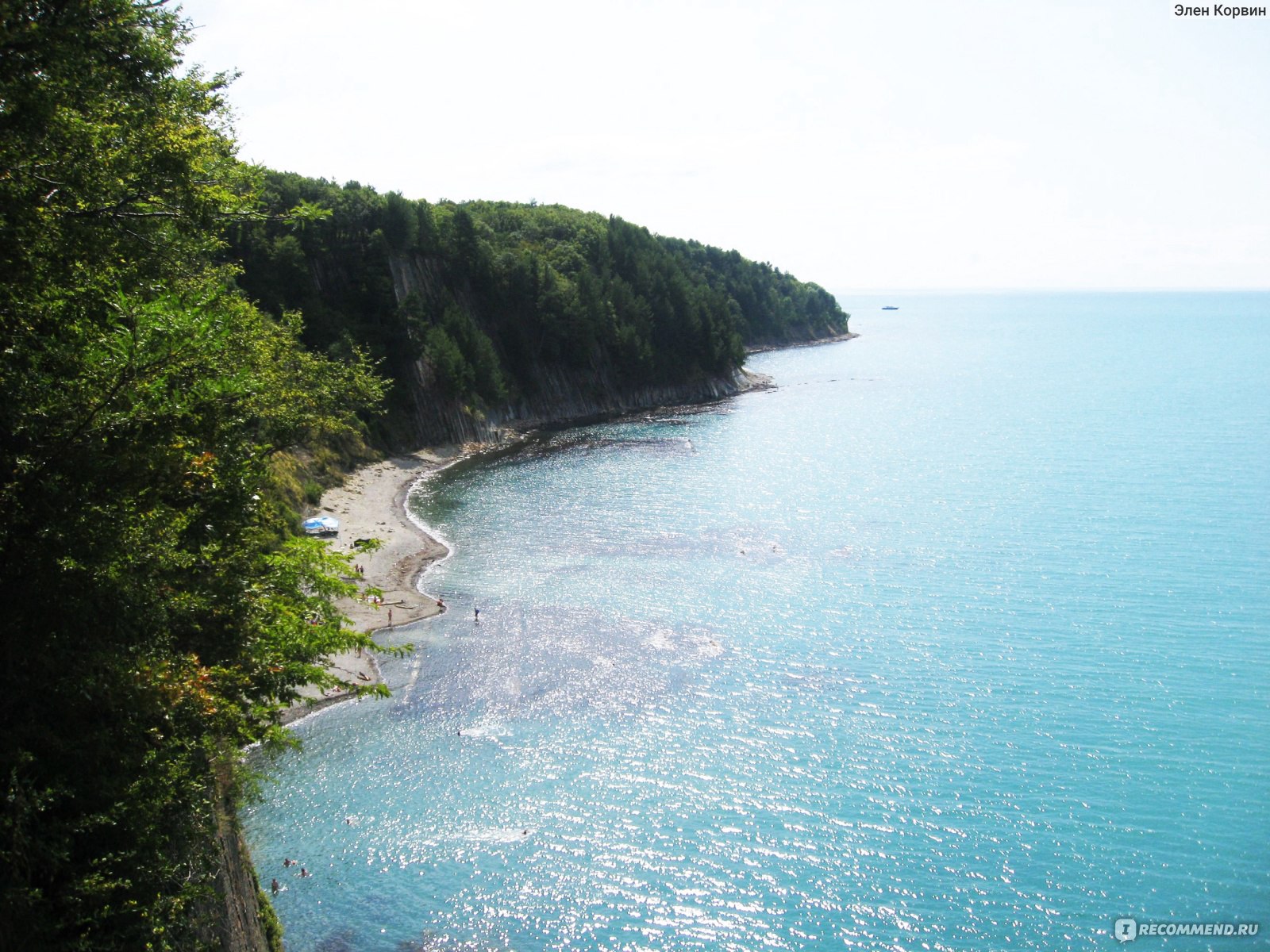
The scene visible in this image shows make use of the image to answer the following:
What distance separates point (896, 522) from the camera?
69375mm

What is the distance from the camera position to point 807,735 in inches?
1490

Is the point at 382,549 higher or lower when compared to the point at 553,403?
lower

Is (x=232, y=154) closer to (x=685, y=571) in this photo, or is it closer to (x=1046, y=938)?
(x=1046, y=938)

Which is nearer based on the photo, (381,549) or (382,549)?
(381,549)

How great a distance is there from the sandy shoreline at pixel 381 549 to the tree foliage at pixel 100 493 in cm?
1708

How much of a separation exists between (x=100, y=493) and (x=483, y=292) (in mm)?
103413

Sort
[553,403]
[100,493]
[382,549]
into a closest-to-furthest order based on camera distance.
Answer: [100,493] → [382,549] → [553,403]

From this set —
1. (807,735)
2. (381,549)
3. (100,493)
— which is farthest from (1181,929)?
(381,549)

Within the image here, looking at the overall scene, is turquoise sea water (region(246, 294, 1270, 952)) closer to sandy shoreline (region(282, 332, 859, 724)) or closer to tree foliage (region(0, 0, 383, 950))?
sandy shoreline (region(282, 332, 859, 724))

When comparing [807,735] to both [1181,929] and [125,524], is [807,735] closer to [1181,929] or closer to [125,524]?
[1181,929]

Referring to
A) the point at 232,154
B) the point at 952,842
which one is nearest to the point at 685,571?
the point at 952,842

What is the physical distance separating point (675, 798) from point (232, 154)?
27.3 m

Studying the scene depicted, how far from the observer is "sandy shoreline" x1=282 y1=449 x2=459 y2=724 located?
4372 cm

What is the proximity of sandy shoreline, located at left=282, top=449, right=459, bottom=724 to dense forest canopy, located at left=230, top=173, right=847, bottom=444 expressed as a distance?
1221cm
